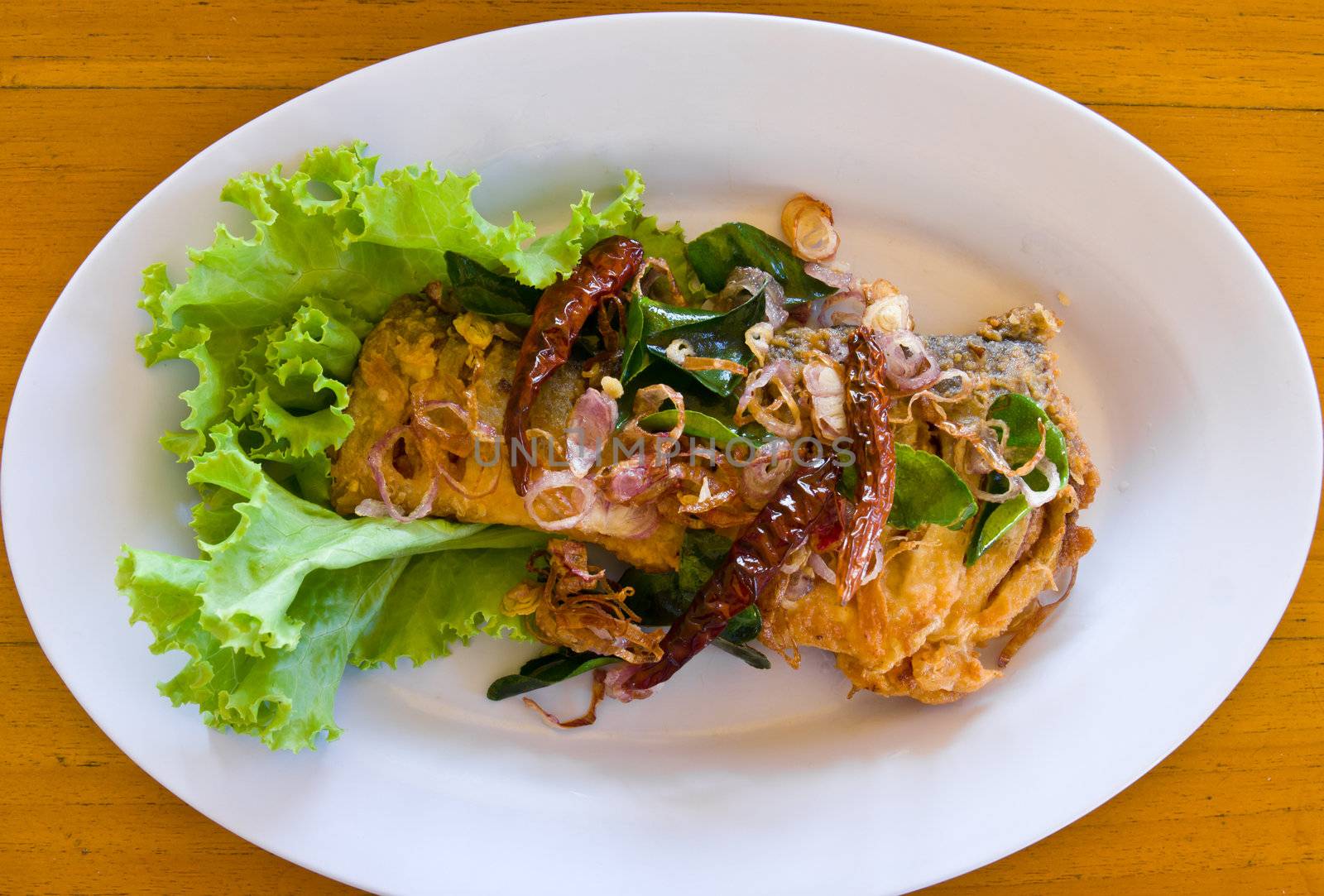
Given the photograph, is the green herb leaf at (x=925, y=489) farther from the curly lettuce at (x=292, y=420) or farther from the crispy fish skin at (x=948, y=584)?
the curly lettuce at (x=292, y=420)

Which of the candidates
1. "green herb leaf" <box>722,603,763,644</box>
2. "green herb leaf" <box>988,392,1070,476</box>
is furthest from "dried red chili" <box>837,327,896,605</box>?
"green herb leaf" <box>988,392,1070,476</box>

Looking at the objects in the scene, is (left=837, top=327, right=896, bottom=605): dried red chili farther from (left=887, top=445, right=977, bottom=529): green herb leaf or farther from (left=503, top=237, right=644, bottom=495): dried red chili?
(left=503, top=237, right=644, bottom=495): dried red chili

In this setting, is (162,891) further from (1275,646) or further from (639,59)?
(1275,646)

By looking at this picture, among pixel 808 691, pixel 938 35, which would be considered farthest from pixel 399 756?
pixel 938 35

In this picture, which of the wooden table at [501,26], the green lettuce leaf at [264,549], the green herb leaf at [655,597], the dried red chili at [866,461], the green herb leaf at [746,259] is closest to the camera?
the green lettuce leaf at [264,549]

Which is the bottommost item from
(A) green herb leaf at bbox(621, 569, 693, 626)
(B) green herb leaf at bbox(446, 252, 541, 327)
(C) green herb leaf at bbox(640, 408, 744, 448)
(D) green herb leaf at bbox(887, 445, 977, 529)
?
(A) green herb leaf at bbox(621, 569, 693, 626)

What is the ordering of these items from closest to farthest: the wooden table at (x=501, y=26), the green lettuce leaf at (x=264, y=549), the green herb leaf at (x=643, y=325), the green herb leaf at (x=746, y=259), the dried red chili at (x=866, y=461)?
the green lettuce leaf at (x=264, y=549)
the dried red chili at (x=866, y=461)
the green herb leaf at (x=643, y=325)
the green herb leaf at (x=746, y=259)
the wooden table at (x=501, y=26)

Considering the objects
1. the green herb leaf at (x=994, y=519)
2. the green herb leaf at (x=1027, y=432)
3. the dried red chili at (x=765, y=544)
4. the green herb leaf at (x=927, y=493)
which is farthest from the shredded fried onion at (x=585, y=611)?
the green herb leaf at (x=1027, y=432)
